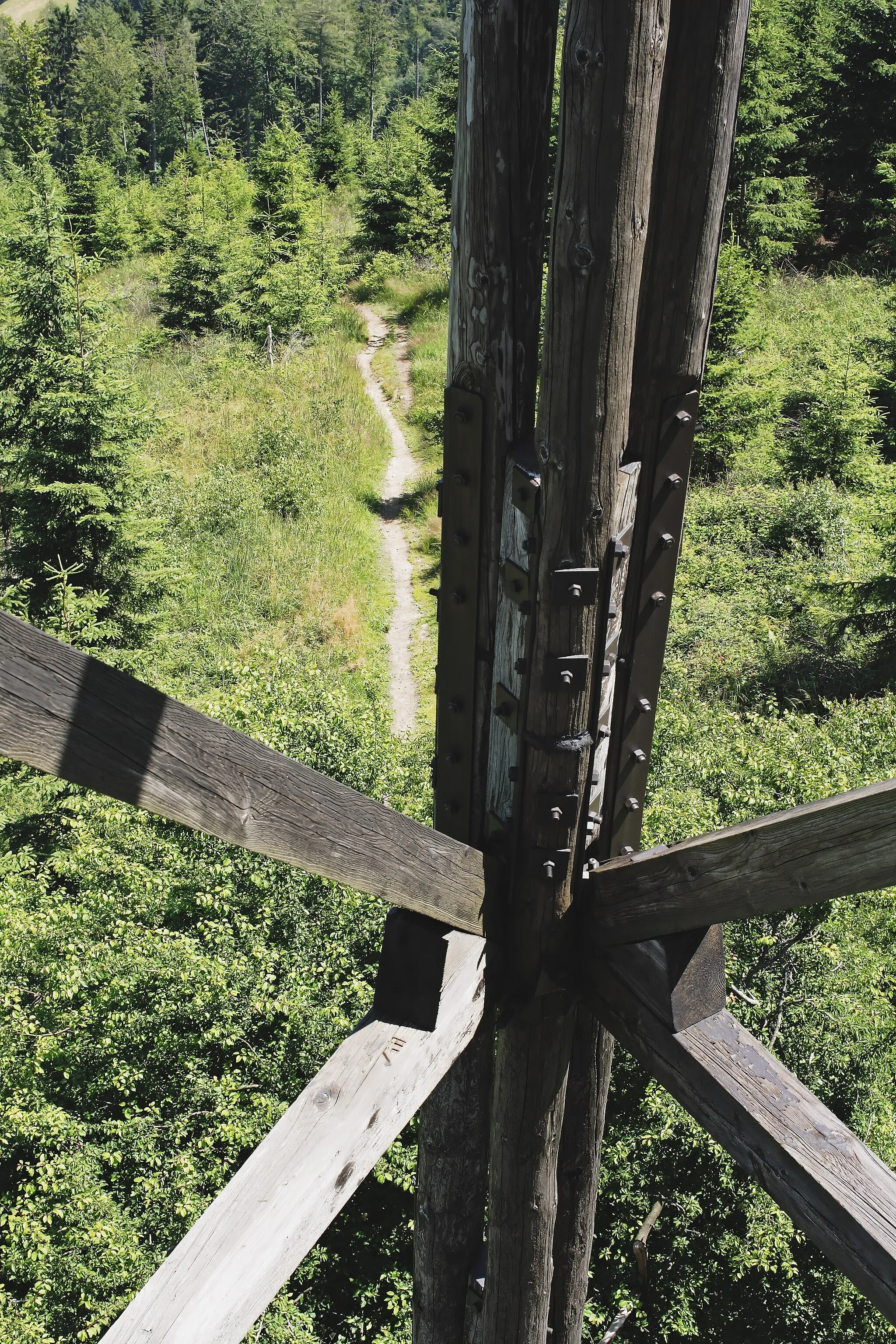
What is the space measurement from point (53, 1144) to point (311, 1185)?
196 inches

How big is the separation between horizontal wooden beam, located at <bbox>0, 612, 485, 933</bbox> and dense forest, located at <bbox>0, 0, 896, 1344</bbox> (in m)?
1.64

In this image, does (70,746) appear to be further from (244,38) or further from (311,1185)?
(244,38)

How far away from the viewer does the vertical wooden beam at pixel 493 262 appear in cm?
146

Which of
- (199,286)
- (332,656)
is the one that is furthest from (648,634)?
(199,286)

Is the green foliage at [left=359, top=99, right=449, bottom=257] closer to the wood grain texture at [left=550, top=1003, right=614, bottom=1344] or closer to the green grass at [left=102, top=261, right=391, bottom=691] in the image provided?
the green grass at [left=102, top=261, right=391, bottom=691]

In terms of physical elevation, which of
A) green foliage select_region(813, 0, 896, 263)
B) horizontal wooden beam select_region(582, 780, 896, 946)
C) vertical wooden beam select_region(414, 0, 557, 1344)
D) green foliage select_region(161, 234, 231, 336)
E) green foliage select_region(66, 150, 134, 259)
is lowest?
horizontal wooden beam select_region(582, 780, 896, 946)

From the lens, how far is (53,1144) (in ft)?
18.3

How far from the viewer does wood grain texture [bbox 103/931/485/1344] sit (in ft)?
4.25

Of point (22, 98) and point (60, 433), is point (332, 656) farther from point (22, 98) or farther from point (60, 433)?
point (22, 98)

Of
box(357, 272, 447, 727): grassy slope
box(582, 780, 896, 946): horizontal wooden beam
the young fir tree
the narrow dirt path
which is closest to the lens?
box(582, 780, 896, 946): horizontal wooden beam

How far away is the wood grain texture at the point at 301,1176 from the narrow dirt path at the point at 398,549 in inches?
268

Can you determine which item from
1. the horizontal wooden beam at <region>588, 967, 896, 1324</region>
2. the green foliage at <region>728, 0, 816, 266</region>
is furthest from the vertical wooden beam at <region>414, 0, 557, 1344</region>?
the green foliage at <region>728, 0, 816, 266</region>

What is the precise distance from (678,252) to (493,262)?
306 millimetres

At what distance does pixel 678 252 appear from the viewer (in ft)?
5.20
